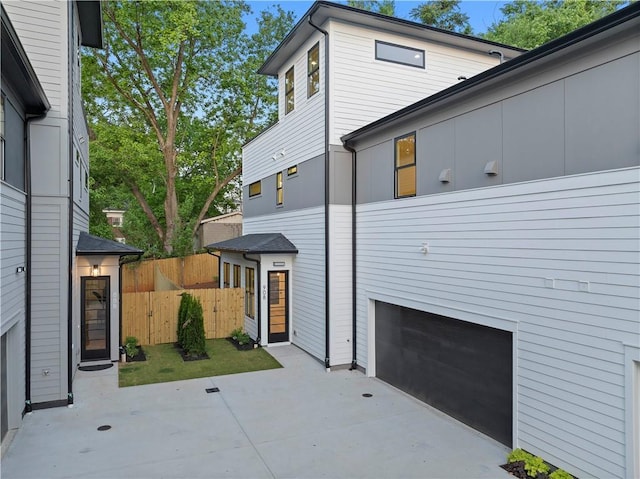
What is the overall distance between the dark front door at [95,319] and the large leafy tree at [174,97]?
39.9 feet

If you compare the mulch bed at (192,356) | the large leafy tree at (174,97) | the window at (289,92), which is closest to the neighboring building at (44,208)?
Answer: the mulch bed at (192,356)

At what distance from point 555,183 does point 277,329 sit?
828 centimetres

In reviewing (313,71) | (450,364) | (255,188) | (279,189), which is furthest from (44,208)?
(255,188)

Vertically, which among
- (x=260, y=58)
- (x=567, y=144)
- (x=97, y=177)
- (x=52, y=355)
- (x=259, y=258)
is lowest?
(x=52, y=355)

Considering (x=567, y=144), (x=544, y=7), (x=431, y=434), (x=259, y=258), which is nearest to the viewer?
(x=567, y=144)

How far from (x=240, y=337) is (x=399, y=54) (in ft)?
27.1

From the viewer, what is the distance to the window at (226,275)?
15.2 m

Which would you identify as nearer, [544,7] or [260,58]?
[544,7]

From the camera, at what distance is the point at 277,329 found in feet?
38.9

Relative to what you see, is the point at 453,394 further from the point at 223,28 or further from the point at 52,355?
the point at 223,28

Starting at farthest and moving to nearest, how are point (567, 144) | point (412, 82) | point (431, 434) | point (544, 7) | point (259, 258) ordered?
point (544, 7), point (259, 258), point (412, 82), point (431, 434), point (567, 144)

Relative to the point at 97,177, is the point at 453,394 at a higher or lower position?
lower

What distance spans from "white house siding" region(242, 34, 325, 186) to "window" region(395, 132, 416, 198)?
7.29 ft

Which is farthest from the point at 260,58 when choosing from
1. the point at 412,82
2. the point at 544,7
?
the point at 412,82
